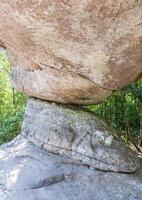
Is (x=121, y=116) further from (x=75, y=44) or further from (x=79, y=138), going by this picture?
(x=75, y=44)

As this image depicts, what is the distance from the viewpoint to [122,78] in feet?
17.6

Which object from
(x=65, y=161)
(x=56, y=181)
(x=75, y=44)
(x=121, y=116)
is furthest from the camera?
(x=121, y=116)

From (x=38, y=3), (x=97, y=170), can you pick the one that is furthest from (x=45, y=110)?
(x=38, y=3)

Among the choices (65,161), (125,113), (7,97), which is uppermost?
(65,161)

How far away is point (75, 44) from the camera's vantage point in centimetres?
511

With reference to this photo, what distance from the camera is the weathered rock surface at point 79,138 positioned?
5484 millimetres

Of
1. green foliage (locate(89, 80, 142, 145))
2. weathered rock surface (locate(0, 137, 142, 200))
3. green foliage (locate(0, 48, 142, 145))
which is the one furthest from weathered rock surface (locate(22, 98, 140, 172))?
green foliage (locate(89, 80, 142, 145))

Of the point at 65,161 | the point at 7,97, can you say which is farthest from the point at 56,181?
the point at 7,97

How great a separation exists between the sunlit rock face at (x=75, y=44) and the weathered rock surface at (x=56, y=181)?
949 millimetres

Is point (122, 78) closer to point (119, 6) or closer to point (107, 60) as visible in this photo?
point (107, 60)

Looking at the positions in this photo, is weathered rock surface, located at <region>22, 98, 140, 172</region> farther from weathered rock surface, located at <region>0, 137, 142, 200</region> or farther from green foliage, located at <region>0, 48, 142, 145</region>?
green foliage, located at <region>0, 48, 142, 145</region>

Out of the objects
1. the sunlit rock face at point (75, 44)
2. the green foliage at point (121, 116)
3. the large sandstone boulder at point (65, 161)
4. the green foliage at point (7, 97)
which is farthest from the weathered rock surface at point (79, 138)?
the green foliage at point (7, 97)

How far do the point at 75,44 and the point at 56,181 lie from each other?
171 centimetres

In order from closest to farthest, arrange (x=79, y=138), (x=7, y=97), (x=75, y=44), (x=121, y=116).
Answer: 1. (x=75, y=44)
2. (x=79, y=138)
3. (x=121, y=116)
4. (x=7, y=97)
